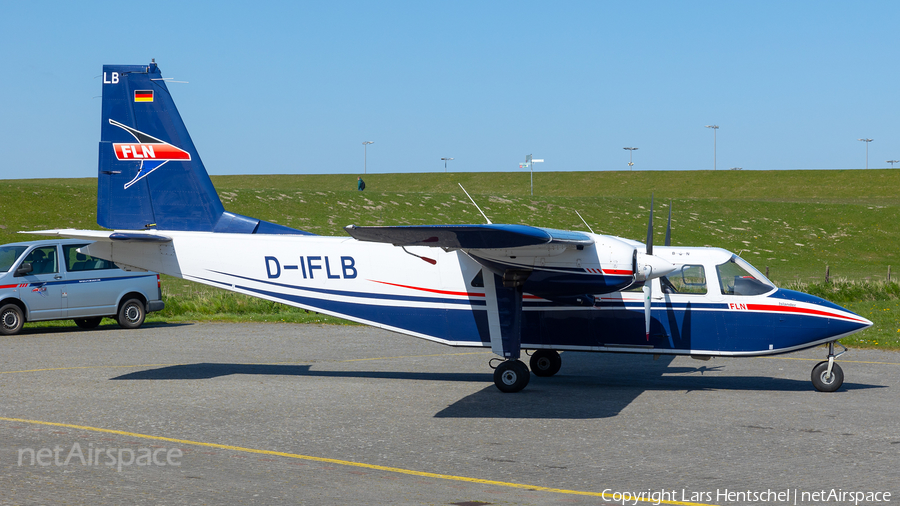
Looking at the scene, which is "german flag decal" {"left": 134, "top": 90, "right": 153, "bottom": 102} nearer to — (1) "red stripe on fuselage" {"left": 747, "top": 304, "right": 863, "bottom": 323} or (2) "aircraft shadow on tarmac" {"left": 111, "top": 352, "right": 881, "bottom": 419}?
(2) "aircraft shadow on tarmac" {"left": 111, "top": 352, "right": 881, "bottom": 419}

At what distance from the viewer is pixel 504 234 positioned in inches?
430

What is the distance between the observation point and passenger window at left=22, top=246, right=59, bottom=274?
65.5 ft

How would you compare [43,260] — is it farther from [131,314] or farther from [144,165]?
[144,165]

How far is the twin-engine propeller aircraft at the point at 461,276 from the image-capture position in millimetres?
12734

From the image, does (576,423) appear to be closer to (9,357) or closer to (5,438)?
(5,438)

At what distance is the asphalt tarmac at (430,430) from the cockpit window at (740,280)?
1666mm

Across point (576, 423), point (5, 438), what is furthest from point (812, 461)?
point (5, 438)

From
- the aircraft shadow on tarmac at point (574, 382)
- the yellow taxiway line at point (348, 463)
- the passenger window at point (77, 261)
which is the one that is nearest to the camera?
the yellow taxiway line at point (348, 463)

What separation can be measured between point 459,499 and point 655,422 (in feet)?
14.1

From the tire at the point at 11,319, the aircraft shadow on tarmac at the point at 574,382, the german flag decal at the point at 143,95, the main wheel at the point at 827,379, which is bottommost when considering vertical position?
the aircraft shadow on tarmac at the point at 574,382

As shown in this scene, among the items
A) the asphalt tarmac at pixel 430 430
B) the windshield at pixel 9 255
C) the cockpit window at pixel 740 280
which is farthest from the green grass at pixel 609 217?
the cockpit window at pixel 740 280

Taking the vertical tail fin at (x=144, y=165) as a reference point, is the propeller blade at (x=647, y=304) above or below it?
below

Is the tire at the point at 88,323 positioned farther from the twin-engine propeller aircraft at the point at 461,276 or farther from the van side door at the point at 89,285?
the twin-engine propeller aircraft at the point at 461,276

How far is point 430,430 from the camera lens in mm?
10227
